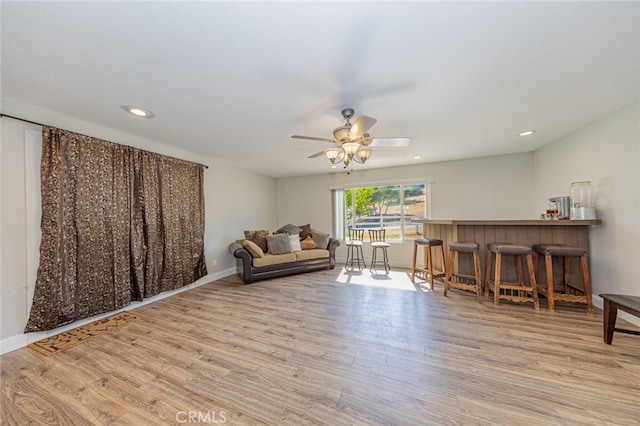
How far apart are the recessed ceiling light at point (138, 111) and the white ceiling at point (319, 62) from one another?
0.36 ft

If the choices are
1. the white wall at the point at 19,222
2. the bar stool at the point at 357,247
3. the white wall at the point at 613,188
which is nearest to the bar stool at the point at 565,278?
the white wall at the point at 613,188

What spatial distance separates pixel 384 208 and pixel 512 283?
276cm

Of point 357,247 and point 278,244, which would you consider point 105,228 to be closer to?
point 278,244

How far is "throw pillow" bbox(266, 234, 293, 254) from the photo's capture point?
440 cm

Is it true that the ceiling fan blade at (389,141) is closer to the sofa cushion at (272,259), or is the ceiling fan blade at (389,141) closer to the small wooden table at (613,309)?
the small wooden table at (613,309)

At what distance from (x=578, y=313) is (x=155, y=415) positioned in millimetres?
4197

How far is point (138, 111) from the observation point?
2.27 meters

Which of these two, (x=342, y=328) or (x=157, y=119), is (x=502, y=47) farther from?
(x=157, y=119)

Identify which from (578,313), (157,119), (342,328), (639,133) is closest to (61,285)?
(157,119)

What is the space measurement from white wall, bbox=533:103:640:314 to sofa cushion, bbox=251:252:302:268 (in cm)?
436

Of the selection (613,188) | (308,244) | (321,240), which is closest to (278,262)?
(308,244)

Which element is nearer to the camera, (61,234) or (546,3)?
(546,3)

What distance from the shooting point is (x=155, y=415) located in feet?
4.42

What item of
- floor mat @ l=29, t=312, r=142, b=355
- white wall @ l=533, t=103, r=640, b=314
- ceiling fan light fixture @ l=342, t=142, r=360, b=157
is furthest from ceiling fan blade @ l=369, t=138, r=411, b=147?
floor mat @ l=29, t=312, r=142, b=355
